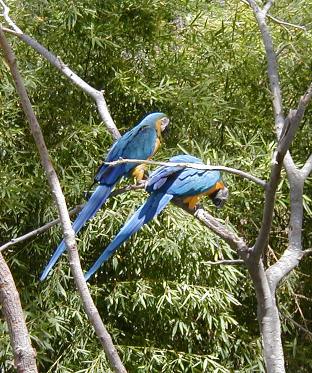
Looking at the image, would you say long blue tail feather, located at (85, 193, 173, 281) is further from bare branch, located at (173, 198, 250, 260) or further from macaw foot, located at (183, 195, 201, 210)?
bare branch, located at (173, 198, 250, 260)

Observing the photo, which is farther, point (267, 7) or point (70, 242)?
point (267, 7)

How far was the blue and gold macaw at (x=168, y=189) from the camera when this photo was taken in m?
1.99

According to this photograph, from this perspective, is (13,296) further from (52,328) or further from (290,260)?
(52,328)

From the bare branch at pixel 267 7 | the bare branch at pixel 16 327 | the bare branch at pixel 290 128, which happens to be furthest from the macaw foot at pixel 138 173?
the bare branch at pixel 290 128

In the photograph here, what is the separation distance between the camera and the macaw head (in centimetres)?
232

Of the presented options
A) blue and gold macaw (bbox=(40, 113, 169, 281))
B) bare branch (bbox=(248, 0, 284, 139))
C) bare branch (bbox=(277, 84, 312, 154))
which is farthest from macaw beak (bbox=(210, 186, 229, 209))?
bare branch (bbox=(277, 84, 312, 154))

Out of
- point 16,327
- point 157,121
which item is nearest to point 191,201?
point 157,121

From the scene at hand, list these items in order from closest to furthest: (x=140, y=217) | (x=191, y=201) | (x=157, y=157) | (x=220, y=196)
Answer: (x=140, y=217), (x=191, y=201), (x=220, y=196), (x=157, y=157)

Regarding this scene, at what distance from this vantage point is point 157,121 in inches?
93.3

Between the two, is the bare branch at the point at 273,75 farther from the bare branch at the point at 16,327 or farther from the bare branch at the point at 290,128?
the bare branch at the point at 16,327

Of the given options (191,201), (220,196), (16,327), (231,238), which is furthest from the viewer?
(220,196)

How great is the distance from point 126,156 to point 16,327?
2.88 feet

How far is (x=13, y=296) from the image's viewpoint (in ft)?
4.91

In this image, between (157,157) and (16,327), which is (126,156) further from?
(16,327)
